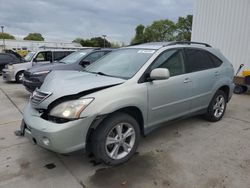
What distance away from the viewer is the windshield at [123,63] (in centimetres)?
332

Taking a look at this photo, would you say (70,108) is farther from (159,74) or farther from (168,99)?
(168,99)

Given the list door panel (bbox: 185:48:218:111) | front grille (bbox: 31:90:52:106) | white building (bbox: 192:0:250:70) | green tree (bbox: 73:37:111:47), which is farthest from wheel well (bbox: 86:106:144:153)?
green tree (bbox: 73:37:111:47)

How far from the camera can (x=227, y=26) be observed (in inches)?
406

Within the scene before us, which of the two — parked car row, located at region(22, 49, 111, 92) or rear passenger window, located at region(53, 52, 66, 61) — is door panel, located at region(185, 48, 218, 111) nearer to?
parked car row, located at region(22, 49, 111, 92)

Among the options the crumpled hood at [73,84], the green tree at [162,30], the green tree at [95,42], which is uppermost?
the green tree at [162,30]

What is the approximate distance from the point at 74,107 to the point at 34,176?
3.45 ft

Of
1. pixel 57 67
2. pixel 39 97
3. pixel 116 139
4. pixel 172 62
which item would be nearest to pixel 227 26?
pixel 57 67

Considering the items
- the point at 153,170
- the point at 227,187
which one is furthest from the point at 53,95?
the point at 227,187

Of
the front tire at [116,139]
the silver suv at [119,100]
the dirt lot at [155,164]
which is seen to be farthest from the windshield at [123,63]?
the dirt lot at [155,164]

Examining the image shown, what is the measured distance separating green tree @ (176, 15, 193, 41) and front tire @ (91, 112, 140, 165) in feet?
175

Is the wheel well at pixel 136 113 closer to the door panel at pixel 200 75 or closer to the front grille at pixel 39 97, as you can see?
the front grille at pixel 39 97

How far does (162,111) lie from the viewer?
3.45m

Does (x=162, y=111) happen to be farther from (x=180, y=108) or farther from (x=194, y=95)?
(x=194, y=95)

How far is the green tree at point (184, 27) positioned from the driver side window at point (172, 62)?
5215cm
